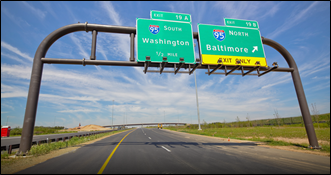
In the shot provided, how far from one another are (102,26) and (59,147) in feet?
33.1

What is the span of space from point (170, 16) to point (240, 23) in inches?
229

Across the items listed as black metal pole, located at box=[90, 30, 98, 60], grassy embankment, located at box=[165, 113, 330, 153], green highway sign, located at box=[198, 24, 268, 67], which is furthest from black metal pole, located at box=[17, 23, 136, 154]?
grassy embankment, located at box=[165, 113, 330, 153]

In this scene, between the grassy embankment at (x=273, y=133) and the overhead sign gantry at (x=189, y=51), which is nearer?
the overhead sign gantry at (x=189, y=51)

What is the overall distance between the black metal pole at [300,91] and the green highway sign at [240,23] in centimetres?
136

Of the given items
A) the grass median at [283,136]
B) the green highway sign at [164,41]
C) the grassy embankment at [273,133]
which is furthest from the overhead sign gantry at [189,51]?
the grassy embankment at [273,133]

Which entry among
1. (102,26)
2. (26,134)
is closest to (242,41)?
(102,26)

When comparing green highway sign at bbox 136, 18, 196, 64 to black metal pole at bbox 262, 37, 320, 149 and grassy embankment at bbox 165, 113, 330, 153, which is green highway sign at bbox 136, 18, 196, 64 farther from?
grassy embankment at bbox 165, 113, 330, 153

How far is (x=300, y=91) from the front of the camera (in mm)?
11711

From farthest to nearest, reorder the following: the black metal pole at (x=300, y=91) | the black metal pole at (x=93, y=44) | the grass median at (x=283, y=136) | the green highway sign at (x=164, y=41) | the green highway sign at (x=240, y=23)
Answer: the grass median at (x=283, y=136) → the green highway sign at (x=240, y=23) → the black metal pole at (x=300, y=91) → the green highway sign at (x=164, y=41) → the black metal pole at (x=93, y=44)

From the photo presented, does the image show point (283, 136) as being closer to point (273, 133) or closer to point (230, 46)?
point (273, 133)

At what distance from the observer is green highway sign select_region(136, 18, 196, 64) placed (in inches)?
412

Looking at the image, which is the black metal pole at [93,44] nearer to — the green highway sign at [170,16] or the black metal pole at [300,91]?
the green highway sign at [170,16]

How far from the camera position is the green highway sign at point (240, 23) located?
1211 cm

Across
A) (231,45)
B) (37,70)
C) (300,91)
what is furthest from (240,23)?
(37,70)
